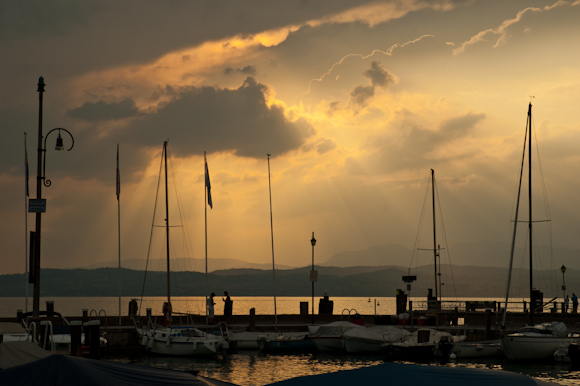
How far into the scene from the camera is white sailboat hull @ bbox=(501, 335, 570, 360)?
1330 inches

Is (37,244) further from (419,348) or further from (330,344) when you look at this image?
(419,348)

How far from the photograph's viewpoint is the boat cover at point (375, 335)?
37.2 metres

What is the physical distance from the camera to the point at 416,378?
10086 millimetres

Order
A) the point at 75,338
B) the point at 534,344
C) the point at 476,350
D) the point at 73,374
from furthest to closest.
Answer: the point at 476,350 < the point at 534,344 < the point at 75,338 < the point at 73,374

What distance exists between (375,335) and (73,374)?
1155 inches

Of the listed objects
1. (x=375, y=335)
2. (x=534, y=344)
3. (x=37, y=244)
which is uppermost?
(x=37, y=244)

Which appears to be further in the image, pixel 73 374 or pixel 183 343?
pixel 183 343

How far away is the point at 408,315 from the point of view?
46.4m

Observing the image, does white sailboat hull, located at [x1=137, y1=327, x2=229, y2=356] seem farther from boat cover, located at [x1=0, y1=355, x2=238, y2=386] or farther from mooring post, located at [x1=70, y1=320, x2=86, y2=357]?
boat cover, located at [x1=0, y1=355, x2=238, y2=386]

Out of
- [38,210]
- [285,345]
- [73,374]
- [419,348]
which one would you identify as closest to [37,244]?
[38,210]

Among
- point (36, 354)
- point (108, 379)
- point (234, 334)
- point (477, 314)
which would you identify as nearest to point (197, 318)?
point (234, 334)

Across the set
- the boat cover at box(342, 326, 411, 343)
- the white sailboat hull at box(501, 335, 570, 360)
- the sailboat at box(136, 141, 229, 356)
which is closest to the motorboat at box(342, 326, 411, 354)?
the boat cover at box(342, 326, 411, 343)

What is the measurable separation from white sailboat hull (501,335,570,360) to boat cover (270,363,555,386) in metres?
25.6

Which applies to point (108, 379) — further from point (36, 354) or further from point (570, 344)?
point (570, 344)
